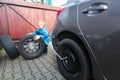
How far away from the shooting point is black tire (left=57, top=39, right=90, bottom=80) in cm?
165

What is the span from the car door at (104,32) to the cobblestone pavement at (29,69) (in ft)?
3.43

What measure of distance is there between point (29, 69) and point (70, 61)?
109 cm

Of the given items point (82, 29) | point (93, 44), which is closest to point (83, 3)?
point (82, 29)

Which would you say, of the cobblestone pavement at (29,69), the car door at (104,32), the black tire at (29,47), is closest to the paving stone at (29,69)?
the cobblestone pavement at (29,69)

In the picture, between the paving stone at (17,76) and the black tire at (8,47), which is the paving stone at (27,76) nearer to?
the paving stone at (17,76)

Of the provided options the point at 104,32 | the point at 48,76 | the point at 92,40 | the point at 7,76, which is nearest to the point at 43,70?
the point at 48,76

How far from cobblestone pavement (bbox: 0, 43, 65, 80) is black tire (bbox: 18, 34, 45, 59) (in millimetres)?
146

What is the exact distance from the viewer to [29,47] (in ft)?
10.5

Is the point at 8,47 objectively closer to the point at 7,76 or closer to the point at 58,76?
the point at 7,76

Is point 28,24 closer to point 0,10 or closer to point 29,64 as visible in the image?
point 0,10

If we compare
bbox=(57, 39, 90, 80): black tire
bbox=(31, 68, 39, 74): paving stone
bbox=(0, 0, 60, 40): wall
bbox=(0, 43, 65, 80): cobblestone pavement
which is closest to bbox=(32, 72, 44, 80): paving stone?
bbox=(0, 43, 65, 80): cobblestone pavement

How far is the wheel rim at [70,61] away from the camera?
184 centimetres

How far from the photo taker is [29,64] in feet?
9.43

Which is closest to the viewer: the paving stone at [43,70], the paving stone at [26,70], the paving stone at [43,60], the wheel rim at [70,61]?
the wheel rim at [70,61]
